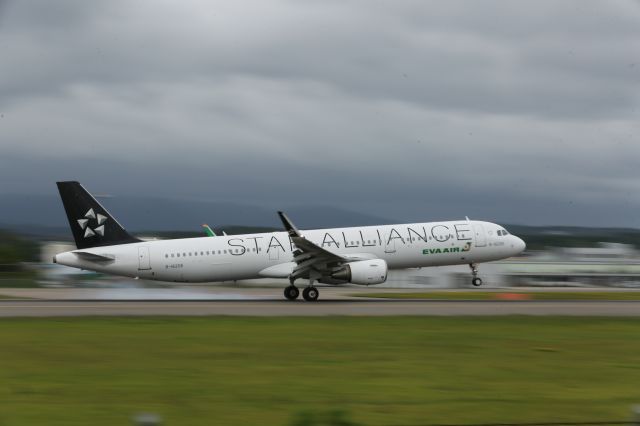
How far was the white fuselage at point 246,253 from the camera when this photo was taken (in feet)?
140

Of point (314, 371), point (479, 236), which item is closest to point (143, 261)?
point (479, 236)

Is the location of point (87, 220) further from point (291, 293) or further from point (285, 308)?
point (285, 308)

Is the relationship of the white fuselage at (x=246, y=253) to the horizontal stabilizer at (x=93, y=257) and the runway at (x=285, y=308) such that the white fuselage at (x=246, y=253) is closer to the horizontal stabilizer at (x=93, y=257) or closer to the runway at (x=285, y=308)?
the horizontal stabilizer at (x=93, y=257)

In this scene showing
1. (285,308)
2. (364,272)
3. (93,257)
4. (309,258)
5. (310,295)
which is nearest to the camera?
(285,308)

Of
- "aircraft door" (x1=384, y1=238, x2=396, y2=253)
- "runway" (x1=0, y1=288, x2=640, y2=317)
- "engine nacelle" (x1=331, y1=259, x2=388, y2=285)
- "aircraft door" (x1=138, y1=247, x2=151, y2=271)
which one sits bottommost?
"runway" (x1=0, y1=288, x2=640, y2=317)

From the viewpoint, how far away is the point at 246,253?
4281 cm

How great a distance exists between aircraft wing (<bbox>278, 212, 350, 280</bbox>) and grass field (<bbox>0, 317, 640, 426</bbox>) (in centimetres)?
1080

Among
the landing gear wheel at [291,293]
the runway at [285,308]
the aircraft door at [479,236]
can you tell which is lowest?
the runway at [285,308]

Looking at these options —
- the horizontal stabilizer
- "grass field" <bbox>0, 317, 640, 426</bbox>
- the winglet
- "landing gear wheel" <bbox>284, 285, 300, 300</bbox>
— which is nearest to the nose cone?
"landing gear wheel" <bbox>284, 285, 300, 300</bbox>

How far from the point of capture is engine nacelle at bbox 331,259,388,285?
1578 inches

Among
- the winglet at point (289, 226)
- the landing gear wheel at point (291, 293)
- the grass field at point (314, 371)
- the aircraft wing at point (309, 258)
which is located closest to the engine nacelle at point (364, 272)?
the aircraft wing at point (309, 258)

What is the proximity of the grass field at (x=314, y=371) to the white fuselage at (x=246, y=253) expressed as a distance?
13.4 metres

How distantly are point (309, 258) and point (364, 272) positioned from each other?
110 inches

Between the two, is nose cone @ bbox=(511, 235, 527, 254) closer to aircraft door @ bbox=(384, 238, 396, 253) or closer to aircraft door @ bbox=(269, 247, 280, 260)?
aircraft door @ bbox=(384, 238, 396, 253)
